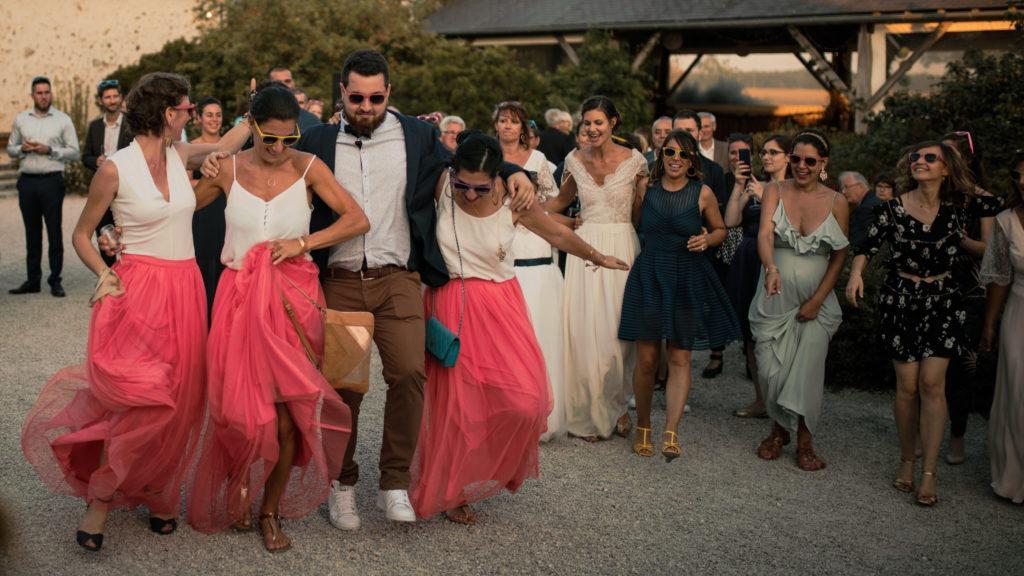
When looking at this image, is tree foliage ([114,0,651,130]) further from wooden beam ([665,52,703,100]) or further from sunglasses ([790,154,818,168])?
sunglasses ([790,154,818,168])

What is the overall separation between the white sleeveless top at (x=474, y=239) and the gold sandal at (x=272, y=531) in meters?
1.39

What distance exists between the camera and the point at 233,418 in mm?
4438

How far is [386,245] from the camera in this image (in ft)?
16.4

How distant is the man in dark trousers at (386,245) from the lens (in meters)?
4.93

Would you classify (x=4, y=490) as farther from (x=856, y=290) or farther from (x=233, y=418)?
(x=856, y=290)

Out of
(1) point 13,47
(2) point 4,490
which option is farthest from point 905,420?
(1) point 13,47

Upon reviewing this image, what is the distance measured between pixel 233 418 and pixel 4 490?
5.84 ft

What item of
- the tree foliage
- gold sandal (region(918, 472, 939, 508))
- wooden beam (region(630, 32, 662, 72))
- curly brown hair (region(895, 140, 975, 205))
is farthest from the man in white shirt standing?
wooden beam (region(630, 32, 662, 72))

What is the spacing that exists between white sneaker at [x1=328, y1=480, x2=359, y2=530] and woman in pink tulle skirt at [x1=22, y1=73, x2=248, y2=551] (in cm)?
70

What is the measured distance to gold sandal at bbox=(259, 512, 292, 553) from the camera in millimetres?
4719

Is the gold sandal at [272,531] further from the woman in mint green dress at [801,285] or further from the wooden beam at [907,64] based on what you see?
the wooden beam at [907,64]

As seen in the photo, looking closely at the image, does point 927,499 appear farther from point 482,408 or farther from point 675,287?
point 482,408

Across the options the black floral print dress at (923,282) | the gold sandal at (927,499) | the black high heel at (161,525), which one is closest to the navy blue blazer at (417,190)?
the black high heel at (161,525)

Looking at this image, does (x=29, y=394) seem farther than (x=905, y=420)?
Yes
